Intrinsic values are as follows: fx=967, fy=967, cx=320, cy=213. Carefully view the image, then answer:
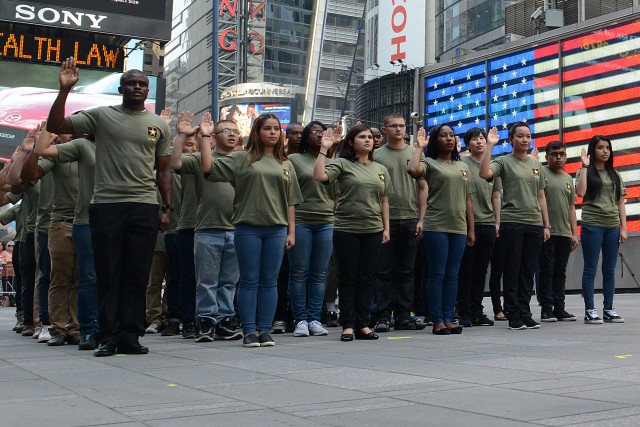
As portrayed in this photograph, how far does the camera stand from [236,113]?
75750 millimetres

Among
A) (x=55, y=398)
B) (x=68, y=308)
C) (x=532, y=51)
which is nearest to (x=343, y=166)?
(x=68, y=308)

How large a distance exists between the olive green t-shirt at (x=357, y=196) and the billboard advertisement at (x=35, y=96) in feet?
74.3

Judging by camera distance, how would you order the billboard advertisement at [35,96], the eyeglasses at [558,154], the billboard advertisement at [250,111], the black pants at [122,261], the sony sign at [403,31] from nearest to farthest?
the black pants at [122,261]
the eyeglasses at [558,154]
the billboard advertisement at [35,96]
the sony sign at [403,31]
the billboard advertisement at [250,111]

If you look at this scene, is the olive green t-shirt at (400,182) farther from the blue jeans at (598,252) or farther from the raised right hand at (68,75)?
the raised right hand at (68,75)

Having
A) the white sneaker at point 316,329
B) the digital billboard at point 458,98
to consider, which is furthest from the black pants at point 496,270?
the digital billboard at point 458,98

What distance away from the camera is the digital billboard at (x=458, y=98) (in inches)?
1037

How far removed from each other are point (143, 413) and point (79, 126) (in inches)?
126

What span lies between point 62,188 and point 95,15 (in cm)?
2079

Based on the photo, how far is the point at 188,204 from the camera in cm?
877

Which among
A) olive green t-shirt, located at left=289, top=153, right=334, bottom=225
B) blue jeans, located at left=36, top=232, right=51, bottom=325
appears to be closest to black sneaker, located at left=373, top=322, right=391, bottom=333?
olive green t-shirt, located at left=289, top=153, right=334, bottom=225

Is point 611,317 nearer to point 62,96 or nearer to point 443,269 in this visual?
point 443,269

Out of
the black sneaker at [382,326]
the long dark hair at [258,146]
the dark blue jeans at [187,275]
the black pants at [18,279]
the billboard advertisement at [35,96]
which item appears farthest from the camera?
the billboard advertisement at [35,96]

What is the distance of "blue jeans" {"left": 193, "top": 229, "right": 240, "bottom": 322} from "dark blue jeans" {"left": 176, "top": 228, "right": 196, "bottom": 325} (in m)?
0.41

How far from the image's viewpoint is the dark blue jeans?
28.9ft
